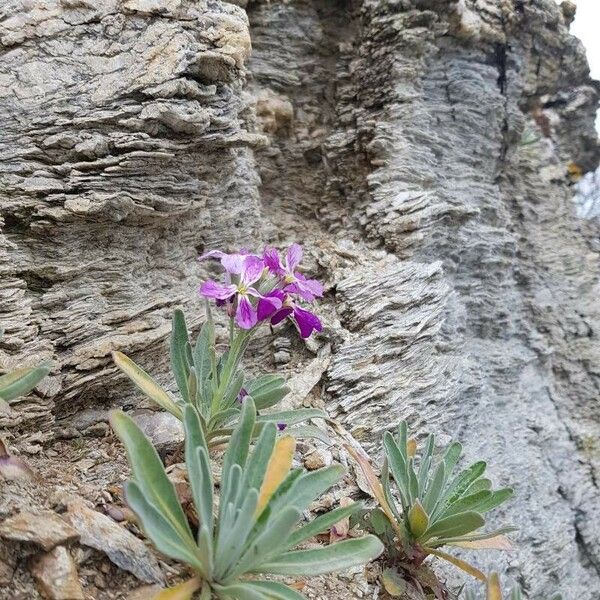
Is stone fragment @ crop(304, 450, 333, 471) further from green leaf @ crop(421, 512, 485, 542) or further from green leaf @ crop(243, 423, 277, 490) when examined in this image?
green leaf @ crop(243, 423, 277, 490)

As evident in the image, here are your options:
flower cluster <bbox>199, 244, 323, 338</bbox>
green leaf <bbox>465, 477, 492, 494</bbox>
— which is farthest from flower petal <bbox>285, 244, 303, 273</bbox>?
green leaf <bbox>465, 477, 492, 494</bbox>

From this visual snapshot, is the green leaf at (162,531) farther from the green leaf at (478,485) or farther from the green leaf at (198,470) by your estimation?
the green leaf at (478,485)

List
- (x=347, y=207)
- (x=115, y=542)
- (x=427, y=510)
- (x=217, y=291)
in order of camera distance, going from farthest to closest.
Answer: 1. (x=347, y=207)
2. (x=427, y=510)
3. (x=217, y=291)
4. (x=115, y=542)

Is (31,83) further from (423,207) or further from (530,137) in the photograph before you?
(530,137)

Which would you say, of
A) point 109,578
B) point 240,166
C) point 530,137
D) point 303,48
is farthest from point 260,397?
point 530,137

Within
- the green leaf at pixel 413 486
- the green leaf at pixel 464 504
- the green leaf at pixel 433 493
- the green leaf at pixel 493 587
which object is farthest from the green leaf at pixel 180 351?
the green leaf at pixel 493 587

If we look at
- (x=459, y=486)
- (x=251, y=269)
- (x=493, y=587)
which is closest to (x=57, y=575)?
(x=251, y=269)

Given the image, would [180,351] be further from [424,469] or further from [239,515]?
[424,469]
